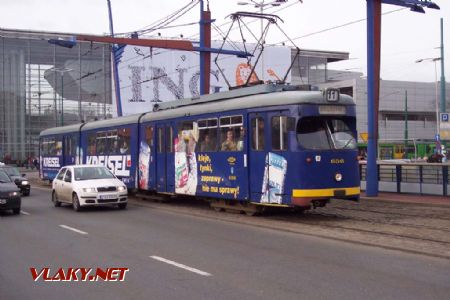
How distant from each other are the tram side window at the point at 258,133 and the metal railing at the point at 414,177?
769 centimetres

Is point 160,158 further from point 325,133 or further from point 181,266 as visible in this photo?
point 181,266

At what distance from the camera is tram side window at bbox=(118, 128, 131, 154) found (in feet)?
74.5

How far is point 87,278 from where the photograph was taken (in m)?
8.09

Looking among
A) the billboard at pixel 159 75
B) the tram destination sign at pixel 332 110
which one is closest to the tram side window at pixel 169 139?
the tram destination sign at pixel 332 110

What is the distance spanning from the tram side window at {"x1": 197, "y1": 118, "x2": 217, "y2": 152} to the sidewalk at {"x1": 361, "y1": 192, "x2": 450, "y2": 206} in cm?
660

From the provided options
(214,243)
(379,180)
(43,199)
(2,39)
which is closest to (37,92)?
(2,39)

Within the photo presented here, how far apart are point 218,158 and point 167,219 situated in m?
2.27

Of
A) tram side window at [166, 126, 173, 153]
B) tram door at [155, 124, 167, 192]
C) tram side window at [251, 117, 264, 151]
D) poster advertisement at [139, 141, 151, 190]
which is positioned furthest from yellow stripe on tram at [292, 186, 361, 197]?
poster advertisement at [139, 141, 151, 190]

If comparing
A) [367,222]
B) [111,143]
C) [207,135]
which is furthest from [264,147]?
[111,143]

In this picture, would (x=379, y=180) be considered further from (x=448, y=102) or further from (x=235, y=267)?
(x=448, y=102)

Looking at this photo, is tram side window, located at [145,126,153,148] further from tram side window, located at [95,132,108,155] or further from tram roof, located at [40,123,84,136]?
tram roof, located at [40,123,84,136]

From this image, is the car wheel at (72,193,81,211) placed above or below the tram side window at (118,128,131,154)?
below

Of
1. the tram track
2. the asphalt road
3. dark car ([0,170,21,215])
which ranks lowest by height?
A: the asphalt road

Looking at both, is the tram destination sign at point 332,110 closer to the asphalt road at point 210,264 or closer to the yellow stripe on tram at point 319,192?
the yellow stripe on tram at point 319,192
